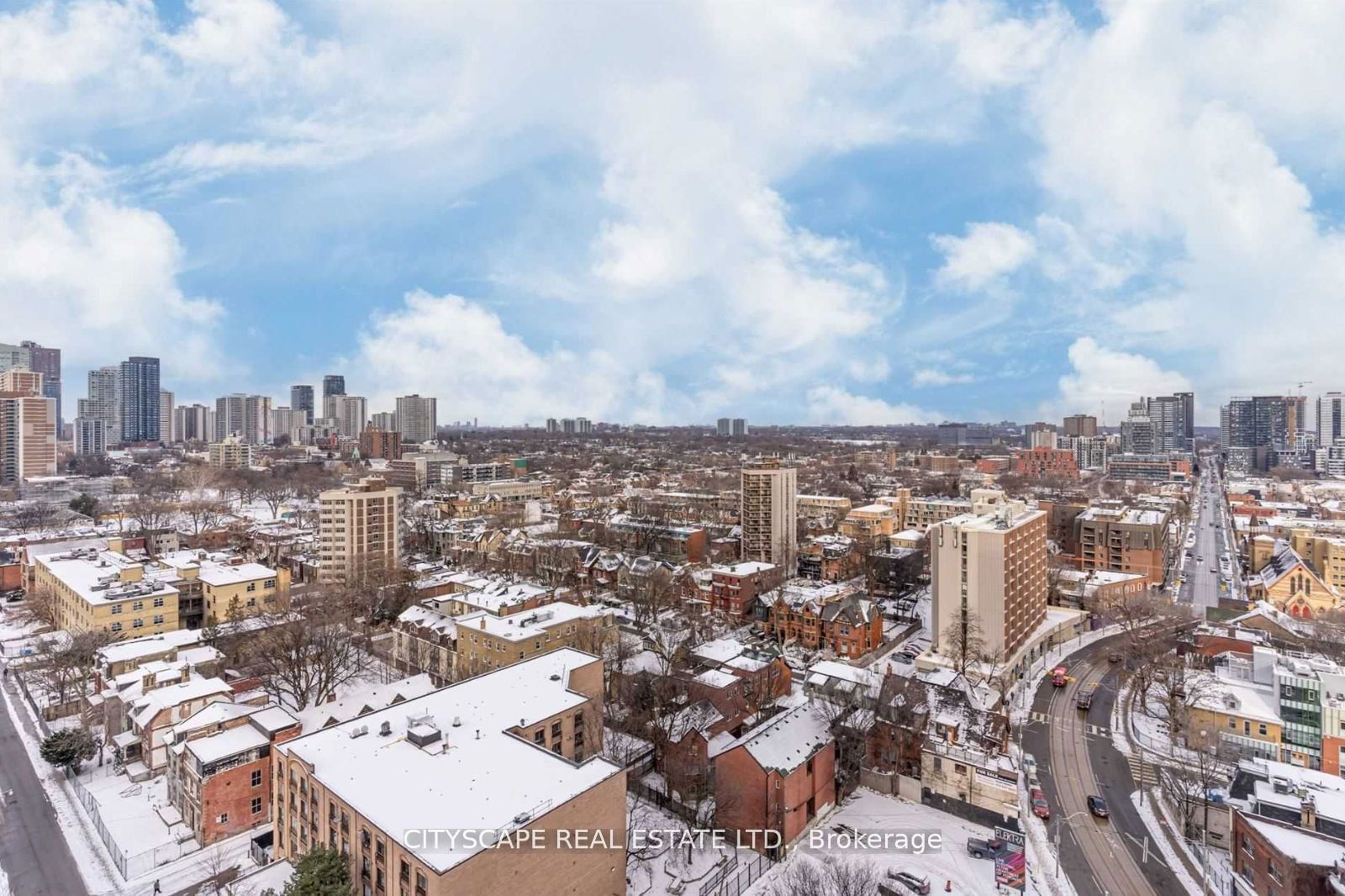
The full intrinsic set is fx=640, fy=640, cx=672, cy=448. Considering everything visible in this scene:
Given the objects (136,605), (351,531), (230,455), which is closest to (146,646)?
(136,605)

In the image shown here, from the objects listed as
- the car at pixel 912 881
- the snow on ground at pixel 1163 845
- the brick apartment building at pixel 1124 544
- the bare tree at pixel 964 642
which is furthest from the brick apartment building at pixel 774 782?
the brick apartment building at pixel 1124 544

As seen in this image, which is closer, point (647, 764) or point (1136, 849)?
point (1136, 849)

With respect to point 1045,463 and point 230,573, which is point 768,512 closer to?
point 230,573

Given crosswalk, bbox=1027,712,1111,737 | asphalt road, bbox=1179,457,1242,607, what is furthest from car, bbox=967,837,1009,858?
asphalt road, bbox=1179,457,1242,607

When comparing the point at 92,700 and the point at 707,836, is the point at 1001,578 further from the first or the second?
the point at 92,700

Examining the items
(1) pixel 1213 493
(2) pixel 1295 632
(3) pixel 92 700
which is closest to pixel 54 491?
(3) pixel 92 700
